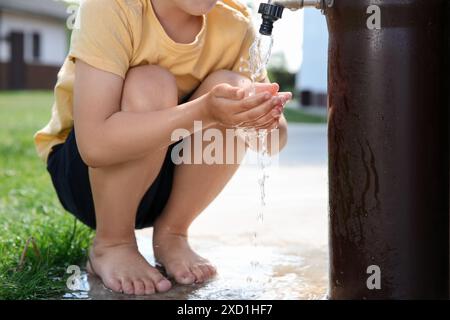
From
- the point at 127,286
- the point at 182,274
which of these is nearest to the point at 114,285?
the point at 127,286

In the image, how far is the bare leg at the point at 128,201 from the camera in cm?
185

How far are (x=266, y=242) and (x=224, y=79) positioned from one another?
73 cm

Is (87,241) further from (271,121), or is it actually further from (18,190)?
(18,190)

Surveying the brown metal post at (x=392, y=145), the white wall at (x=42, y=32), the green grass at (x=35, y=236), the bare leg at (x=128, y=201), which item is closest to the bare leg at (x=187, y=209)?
the bare leg at (x=128, y=201)

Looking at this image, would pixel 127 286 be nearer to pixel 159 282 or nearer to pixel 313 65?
pixel 159 282

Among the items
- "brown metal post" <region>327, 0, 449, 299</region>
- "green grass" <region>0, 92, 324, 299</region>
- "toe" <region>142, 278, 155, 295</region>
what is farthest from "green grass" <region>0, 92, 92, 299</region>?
"brown metal post" <region>327, 0, 449, 299</region>

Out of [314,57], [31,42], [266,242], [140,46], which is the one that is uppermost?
[31,42]

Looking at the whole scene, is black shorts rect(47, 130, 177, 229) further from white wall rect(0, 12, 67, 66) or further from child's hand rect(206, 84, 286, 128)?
white wall rect(0, 12, 67, 66)

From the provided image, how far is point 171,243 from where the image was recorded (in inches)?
84.0

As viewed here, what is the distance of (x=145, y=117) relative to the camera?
175 centimetres

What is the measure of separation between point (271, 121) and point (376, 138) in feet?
0.80

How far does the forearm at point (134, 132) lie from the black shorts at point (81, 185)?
0.77 ft

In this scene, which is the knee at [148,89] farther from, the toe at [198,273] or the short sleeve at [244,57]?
the toe at [198,273]

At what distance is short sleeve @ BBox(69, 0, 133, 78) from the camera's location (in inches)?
70.5
